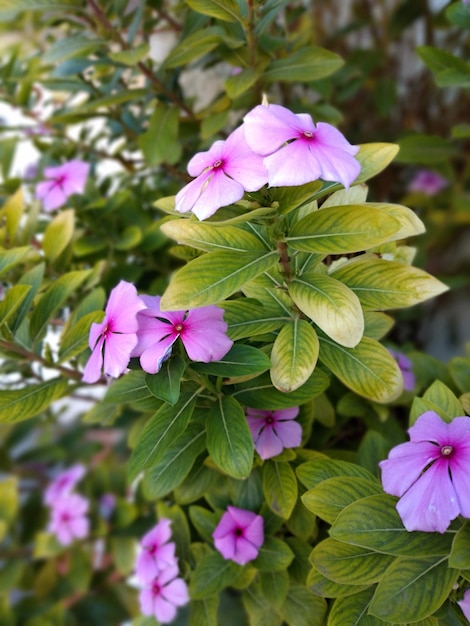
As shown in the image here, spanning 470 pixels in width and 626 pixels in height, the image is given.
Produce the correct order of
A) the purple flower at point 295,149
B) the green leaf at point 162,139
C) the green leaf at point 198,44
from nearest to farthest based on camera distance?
the purple flower at point 295,149 → the green leaf at point 198,44 → the green leaf at point 162,139

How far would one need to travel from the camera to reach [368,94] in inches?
61.0

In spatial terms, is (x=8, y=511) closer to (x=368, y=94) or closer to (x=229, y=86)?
(x=229, y=86)

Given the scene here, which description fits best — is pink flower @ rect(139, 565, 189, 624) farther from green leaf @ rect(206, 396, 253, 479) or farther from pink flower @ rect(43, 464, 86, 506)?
pink flower @ rect(43, 464, 86, 506)

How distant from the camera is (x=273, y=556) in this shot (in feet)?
2.04

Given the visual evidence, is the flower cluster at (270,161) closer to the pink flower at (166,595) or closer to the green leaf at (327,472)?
the green leaf at (327,472)

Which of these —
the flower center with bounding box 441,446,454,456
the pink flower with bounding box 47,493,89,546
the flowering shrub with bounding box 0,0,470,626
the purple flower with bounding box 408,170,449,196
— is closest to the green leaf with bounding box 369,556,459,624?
the flowering shrub with bounding box 0,0,470,626

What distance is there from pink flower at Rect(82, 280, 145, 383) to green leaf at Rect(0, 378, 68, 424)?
13 centimetres

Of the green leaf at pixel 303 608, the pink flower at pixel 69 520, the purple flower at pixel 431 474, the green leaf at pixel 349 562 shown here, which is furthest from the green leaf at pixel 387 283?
the pink flower at pixel 69 520

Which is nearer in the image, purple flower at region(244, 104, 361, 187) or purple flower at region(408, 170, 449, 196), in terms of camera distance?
purple flower at region(244, 104, 361, 187)

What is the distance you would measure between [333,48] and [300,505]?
1240 millimetres

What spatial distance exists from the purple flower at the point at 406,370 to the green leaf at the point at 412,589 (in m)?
0.25

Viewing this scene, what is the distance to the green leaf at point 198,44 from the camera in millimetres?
757

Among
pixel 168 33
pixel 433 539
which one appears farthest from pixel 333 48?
pixel 433 539

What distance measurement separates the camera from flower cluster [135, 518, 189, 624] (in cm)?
64
